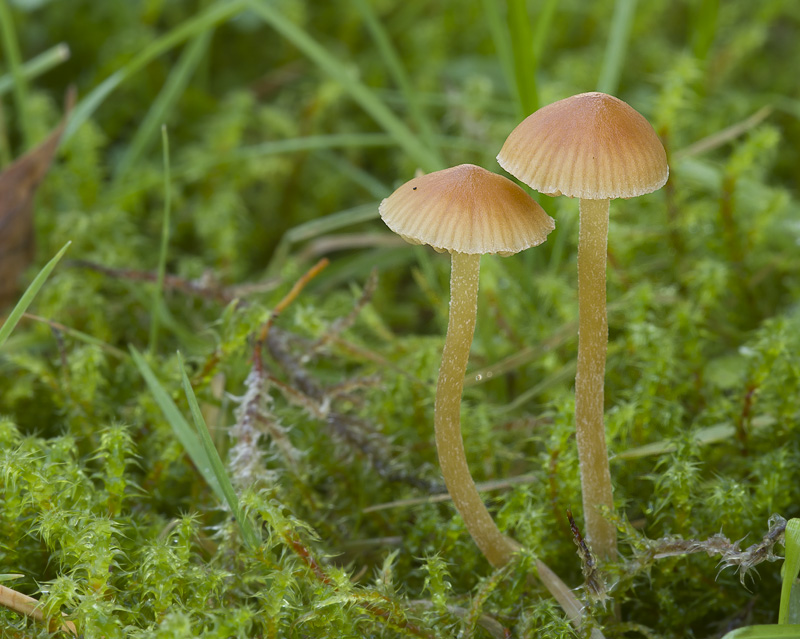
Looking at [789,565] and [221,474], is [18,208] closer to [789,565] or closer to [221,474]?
[221,474]

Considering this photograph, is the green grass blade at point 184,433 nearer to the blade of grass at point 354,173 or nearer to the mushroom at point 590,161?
the mushroom at point 590,161

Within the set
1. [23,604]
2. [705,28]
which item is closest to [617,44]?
[705,28]

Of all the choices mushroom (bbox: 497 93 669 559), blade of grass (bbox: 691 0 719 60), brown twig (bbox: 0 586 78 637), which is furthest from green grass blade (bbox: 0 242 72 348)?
blade of grass (bbox: 691 0 719 60)

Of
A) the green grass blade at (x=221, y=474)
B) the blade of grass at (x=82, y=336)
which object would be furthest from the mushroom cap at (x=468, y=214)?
the blade of grass at (x=82, y=336)

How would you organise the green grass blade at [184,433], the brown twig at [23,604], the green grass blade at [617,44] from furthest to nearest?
the green grass blade at [617,44], the green grass blade at [184,433], the brown twig at [23,604]

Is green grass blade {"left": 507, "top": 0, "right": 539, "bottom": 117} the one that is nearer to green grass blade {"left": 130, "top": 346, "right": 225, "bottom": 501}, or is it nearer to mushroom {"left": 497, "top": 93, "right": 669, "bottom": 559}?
mushroom {"left": 497, "top": 93, "right": 669, "bottom": 559}
